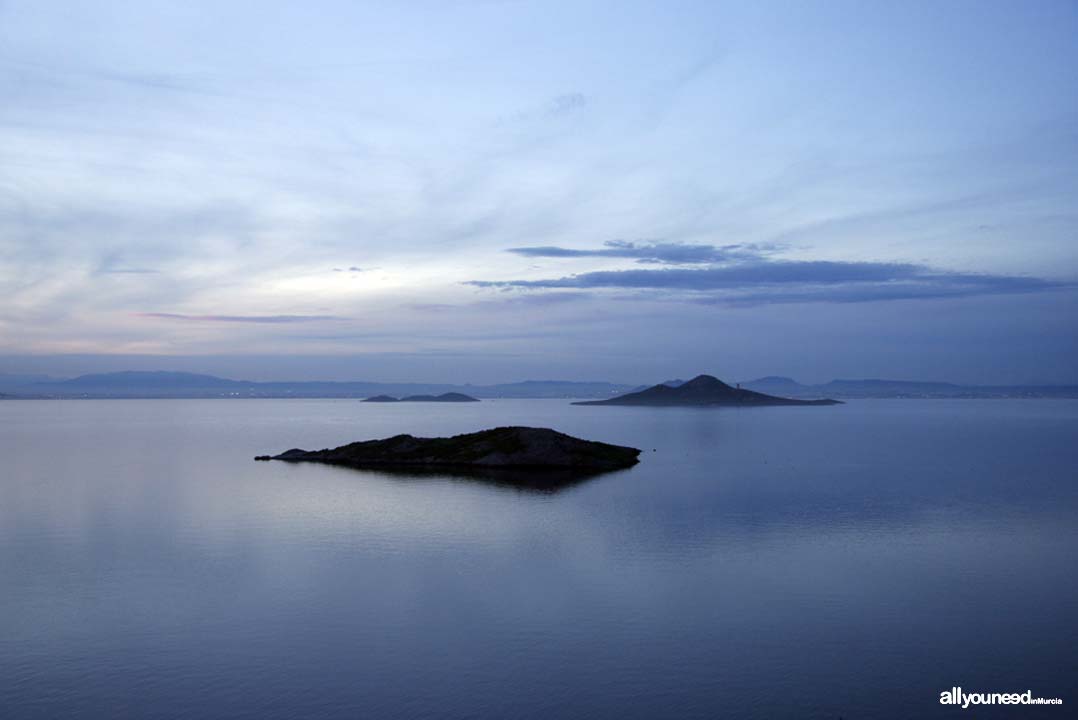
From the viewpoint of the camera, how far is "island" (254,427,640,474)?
84.7 meters

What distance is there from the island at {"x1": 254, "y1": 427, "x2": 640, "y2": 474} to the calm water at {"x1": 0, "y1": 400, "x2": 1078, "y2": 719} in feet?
68.1

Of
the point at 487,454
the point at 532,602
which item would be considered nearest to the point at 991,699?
the point at 532,602

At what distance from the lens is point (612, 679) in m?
22.6

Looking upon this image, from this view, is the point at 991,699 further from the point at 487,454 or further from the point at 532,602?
the point at 487,454

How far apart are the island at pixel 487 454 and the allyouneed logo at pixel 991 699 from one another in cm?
6200

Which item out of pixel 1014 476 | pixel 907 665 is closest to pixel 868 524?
pixel 907 665

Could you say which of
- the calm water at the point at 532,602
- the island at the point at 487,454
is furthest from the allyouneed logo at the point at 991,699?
the island at the point at 487,454

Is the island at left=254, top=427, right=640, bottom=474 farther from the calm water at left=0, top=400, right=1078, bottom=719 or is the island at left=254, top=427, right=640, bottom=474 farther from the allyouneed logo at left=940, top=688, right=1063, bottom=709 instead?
the allyouneed logo at left=940, top=688, right=1063, bottom=709

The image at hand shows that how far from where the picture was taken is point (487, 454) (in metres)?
86.0

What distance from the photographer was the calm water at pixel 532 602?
21656 mm

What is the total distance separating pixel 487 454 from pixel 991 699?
2646 inches

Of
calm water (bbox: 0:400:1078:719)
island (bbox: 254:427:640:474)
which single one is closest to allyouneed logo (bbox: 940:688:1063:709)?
calm water (bbox: 0:400:1078:719)

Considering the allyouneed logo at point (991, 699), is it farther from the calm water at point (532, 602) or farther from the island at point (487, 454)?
the island at point (487, 454)

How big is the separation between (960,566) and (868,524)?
11942 mm
